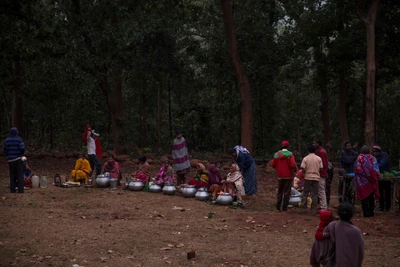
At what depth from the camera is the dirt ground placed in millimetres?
9648

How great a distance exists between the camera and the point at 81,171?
17938 mm

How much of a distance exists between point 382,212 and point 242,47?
14.6m

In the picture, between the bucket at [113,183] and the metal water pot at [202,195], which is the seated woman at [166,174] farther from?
the metal water pot at [202,195]

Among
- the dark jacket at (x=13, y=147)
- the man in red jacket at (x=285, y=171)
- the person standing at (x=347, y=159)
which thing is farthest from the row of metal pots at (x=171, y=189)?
the person standing at (x=347, y=159)

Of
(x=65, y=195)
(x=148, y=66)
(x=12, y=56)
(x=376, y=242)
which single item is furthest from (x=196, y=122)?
(x=376, y=242)

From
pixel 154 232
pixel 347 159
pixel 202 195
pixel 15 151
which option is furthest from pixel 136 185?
pixel 347 159

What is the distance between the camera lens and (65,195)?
16141 millimetres

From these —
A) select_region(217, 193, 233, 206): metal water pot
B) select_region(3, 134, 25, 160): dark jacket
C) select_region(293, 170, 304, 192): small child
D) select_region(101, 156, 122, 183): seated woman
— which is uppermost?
select_region(3, 134, 25, 160): dark jacket

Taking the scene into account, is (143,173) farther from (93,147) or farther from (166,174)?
(93,147)

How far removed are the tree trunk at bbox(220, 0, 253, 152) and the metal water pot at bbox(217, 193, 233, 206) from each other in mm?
9165

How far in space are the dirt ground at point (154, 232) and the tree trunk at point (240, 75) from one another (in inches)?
318

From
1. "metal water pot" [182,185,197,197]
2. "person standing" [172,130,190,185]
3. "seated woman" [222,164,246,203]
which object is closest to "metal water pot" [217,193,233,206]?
"seated woman" [222,164,246,203]

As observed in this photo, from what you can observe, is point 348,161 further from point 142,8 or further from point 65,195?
point 142,8

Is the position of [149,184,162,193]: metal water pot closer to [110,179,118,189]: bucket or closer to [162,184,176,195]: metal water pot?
[162,184,176,195]: metal water pot
